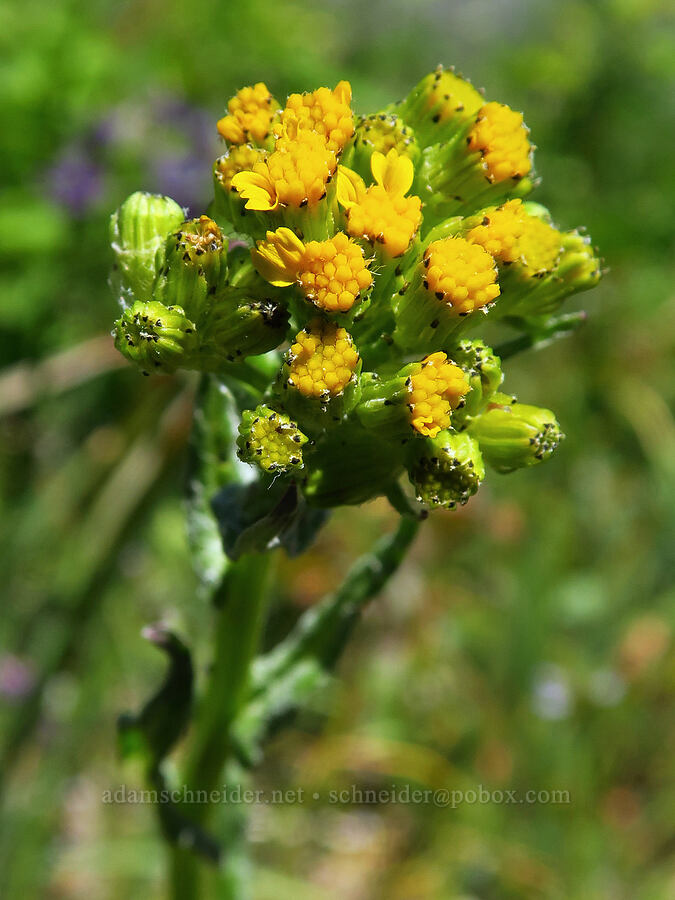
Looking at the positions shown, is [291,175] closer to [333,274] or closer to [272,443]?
[333,274]

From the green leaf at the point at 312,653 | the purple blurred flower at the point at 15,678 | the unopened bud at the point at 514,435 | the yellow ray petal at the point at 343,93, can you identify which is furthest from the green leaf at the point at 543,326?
the purple blurred flower at the point at 15,678

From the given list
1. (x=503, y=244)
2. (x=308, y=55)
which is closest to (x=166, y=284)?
(x=503, y=244)

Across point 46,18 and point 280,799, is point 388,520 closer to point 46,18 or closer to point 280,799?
point 280,799

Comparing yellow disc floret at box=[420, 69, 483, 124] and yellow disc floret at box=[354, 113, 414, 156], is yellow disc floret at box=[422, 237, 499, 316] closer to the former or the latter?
yellow disc floret at box=[354, 113, 414, 156]

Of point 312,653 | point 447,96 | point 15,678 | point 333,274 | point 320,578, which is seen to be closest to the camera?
point 333,274

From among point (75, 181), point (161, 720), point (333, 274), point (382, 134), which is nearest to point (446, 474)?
point (333, 274)

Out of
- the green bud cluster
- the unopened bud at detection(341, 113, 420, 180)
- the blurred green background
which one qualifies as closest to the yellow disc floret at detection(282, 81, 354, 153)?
the unopened bud at detection(341, 113, 420, 180)

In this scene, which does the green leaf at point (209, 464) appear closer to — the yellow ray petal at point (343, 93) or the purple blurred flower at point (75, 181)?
the yellow ray petal at point (343, 93)
